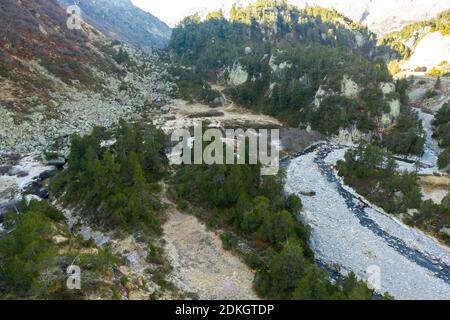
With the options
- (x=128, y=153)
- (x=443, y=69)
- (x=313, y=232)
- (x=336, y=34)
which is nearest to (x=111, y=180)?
(x=128, y=153)

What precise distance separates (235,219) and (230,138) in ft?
132

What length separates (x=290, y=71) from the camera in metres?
120

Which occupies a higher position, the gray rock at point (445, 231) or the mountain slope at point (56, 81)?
the mountain slope at point (56, 81)

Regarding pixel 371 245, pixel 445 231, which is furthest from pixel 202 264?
pixel 445 231

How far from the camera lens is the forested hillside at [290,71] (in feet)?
322

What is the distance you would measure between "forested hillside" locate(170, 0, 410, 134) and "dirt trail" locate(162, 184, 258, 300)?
61596 millimetres

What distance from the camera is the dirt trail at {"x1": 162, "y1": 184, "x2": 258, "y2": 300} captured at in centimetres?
3441

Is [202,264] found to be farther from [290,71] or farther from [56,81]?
[290,71]

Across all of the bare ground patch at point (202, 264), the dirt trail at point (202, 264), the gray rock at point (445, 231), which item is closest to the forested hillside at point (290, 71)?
the gray rock at point (445, 231)

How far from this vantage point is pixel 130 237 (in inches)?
1684

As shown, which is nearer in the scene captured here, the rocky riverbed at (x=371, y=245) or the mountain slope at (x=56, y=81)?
the rocky riverbed at (x=371, y=245)

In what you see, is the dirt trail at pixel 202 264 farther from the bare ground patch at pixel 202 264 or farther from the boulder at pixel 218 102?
the boulder at pixel 218 102

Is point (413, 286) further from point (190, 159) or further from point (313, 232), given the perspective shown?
point (190, 159)

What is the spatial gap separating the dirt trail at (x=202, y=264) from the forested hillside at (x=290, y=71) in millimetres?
61596
